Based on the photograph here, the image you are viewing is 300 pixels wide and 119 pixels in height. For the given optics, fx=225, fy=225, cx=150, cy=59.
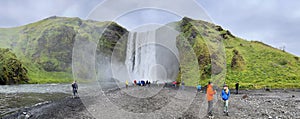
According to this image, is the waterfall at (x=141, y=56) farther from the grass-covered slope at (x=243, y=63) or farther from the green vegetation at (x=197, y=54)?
the grass-covered slope at (x=243, y=63)

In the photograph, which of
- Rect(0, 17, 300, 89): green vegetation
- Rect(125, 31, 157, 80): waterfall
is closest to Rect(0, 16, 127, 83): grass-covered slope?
Rect(0, 17, 300, 89): green vegetation

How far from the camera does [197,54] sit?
5328 centimetres

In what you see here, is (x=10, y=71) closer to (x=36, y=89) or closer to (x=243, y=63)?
(x=36, y=89)

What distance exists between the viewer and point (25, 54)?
102625mm

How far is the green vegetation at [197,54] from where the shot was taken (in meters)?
45.2

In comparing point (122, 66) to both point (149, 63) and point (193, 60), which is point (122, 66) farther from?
point (193, 60)

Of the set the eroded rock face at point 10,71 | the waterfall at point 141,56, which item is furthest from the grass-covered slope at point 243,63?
the eroded rock face at point 10,71

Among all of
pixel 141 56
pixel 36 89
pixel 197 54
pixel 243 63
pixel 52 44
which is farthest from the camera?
pixel 52 44

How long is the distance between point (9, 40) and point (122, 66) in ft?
249

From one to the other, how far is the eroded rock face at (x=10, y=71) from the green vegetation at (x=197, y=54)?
173 inches

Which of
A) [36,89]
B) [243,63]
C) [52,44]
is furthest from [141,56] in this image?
[52,44]

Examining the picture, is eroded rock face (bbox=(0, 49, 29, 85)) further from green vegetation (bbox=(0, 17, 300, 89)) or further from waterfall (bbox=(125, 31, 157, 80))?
waterfall (bbox=(125, 31, 157, 80))


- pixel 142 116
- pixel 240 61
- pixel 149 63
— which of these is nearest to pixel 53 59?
pixel 149 63

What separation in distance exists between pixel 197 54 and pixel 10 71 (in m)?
55.4
